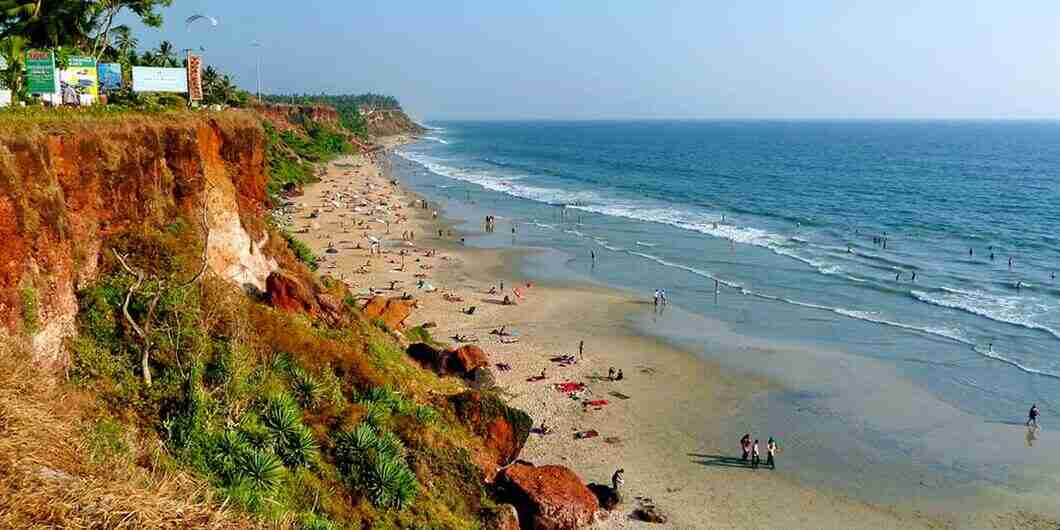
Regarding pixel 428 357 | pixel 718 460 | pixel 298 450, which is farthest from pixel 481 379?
pixel 298 450

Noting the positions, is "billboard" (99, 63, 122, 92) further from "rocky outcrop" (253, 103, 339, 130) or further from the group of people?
"rocky outcrop" (253, 103, 339, 130)

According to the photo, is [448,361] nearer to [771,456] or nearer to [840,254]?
[771,456]

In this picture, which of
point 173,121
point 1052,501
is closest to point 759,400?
point 1052,501

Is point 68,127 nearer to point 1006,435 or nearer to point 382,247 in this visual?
point 1006,435

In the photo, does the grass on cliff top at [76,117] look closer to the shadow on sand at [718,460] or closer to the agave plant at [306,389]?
the agave plant at [306,389]

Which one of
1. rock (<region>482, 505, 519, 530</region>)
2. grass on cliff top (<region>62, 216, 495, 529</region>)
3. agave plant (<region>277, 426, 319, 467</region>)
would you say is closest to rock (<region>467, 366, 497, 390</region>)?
grass on cliff top (<region>62, 216, 495, 529</region>)
